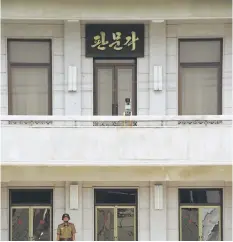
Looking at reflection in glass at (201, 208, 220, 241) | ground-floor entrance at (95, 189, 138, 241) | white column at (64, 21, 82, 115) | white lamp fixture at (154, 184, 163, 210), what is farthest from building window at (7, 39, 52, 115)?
reflection in glass at (201, 208, 220, 241)

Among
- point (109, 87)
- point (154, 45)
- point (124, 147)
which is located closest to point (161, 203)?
point (124, 147)

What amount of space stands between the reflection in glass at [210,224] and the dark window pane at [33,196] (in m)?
2.48

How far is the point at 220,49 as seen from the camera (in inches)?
295

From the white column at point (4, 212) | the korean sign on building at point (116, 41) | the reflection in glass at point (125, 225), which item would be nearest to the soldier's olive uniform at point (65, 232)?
the reflection in glass at point (125, 225)

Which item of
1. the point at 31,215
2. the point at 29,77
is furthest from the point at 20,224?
the point at 29,77

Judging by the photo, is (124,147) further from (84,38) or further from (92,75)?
(84,38)

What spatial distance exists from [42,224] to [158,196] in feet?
6.22

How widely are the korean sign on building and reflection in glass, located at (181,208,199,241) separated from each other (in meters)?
2.62

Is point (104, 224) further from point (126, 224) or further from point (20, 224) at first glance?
point (20, 224)

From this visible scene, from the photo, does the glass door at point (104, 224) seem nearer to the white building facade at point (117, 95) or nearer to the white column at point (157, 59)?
the white building facade at point (117, 95)

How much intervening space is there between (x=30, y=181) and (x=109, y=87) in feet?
6.30

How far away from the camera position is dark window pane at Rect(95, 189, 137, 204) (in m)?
7.56

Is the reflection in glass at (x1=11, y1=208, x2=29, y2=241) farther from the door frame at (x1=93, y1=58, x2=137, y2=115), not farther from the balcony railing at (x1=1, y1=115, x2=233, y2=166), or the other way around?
the door frame at (x1=93, y1=58, x2=137, y2=115)

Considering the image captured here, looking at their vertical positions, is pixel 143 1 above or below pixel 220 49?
above
